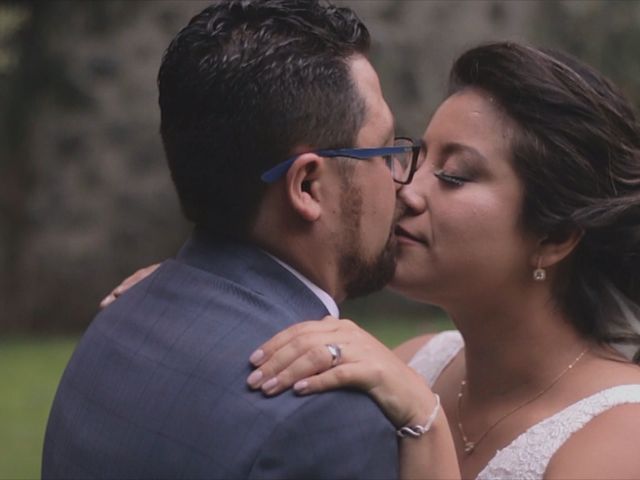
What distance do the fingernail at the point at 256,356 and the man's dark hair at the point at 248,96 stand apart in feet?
0.96

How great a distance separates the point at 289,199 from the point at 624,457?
1198mm

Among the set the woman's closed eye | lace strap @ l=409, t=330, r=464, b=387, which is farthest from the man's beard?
lace strap @ l=409, t=330, r=464, b=387

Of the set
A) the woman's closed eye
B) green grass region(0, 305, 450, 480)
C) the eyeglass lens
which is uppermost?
→ the eyeglass lens

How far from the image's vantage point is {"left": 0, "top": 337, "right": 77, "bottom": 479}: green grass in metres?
6.07

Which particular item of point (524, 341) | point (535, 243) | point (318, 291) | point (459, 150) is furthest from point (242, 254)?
point (524, 341)

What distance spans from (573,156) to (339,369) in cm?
136

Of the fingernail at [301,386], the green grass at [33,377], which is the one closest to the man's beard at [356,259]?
the fingernail at [301,386]

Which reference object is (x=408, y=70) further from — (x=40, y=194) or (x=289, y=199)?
(x=289, y=199)

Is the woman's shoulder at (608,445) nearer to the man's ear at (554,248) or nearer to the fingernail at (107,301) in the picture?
the man's ear at (554,248)

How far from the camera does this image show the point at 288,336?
2.49 metres

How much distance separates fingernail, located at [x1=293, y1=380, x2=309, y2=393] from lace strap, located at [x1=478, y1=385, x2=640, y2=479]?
1.26 m

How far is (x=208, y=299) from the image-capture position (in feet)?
8.50

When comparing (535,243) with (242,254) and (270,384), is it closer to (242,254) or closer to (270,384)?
(242,254)

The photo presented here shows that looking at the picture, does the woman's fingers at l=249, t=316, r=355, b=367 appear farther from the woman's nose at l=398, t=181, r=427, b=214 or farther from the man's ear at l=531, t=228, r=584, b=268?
the man's ear at l=531, t=228, r=584, b=268
